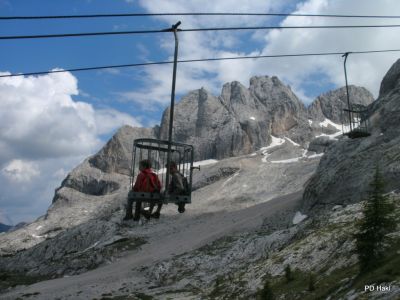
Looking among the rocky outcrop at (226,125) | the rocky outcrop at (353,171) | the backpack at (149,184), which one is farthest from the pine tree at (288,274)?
the rocky outcrop at (226,125)

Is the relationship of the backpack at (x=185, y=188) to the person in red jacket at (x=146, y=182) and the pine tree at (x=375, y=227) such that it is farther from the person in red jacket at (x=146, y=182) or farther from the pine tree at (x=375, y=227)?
the pine tree at (x=375, y=227)

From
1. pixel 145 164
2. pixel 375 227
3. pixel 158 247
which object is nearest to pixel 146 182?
pixel 145 164

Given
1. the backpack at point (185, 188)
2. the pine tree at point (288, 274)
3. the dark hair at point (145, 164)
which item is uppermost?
the dark hair at point (145, 164)

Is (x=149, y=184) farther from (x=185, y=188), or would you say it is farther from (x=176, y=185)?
(x=185, y=188)

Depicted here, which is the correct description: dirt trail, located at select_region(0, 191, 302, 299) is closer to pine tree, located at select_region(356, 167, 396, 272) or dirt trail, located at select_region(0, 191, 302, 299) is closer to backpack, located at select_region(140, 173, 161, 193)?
backpack, located at select_region(140, 173, 161, 193)

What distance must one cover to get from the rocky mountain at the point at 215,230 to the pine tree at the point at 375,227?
93cm

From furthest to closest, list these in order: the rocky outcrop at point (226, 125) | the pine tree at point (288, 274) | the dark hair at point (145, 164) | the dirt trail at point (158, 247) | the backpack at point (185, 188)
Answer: the rocky outcrop at point (226, 125)
the dirt trail at point (158, 247)
the pine tree at point (288, 274)
the backpack at point (185, 188)
the dark hair at point (145, 164)

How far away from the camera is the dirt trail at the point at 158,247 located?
5259 cm

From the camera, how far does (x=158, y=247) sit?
7488 centimetres

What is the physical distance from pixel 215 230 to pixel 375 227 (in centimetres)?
5989

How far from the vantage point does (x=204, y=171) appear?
139625 mm

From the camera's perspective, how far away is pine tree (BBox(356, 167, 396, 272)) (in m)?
18.6

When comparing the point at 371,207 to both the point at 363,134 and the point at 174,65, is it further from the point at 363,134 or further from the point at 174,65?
the point at 363,134

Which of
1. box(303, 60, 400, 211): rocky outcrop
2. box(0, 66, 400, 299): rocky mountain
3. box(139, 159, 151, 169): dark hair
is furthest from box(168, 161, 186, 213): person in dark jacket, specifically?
box(303, 60, 400, 211): rocky outcrop
